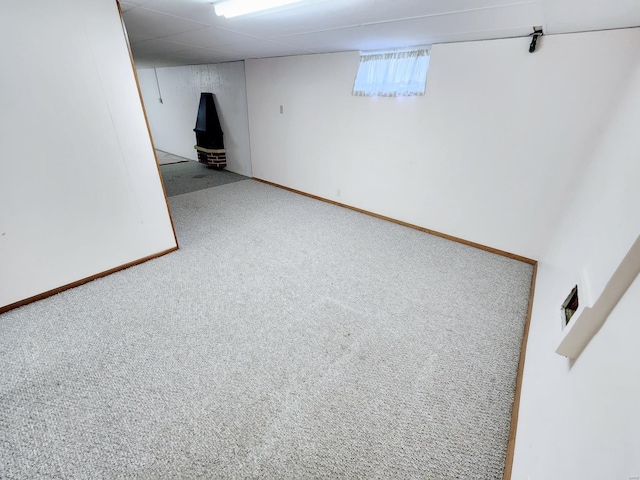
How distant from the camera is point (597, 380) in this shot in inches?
25.1

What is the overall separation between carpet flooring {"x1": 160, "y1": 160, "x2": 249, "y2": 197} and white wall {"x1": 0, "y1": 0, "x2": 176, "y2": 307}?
86.2 inches

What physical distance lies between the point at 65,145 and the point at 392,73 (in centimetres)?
316

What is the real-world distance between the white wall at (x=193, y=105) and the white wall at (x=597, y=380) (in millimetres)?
5114

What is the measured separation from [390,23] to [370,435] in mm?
2716

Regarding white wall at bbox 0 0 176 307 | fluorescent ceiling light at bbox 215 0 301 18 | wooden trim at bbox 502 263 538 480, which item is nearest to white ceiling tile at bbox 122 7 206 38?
white wall at bbox 0 0 176 307

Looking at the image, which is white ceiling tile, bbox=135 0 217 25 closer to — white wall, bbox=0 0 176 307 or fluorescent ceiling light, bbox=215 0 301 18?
fluorescent ceiling light, bbox=215 0 301 18

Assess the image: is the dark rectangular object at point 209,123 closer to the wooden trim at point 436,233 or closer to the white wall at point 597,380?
the wooden trim at point 436,233

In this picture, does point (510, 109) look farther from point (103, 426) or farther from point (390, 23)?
point (103, 426)

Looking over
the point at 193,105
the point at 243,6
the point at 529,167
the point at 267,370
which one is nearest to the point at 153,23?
the point at 243,6

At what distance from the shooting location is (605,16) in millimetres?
1637

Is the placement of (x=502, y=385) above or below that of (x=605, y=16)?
below

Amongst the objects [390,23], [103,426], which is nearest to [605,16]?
[390,23]

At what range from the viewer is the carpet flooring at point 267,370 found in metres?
1.13

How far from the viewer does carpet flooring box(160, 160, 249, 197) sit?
4.62 meters
